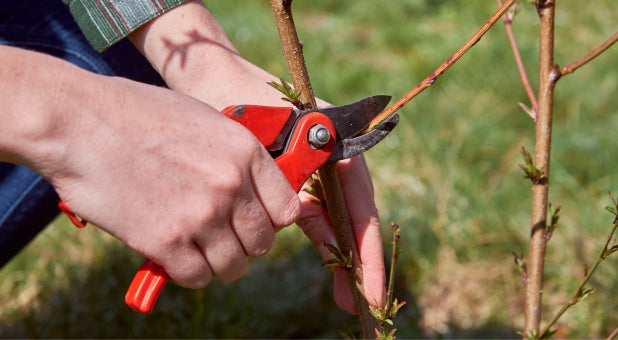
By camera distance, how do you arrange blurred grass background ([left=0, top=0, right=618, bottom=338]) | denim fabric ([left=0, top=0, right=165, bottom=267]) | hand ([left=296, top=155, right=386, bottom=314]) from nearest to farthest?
hand ([left=296, top=155, right=386, bottom=314]) < denim fabric ([left=0, top=0, right=165, bottom=267]) < blurred grass background ([left=0, top=0, right=618, bottom=338])

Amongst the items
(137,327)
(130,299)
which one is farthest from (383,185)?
(130,299)

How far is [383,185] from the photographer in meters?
2.88

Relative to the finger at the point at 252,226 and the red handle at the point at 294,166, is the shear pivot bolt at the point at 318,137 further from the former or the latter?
the finger at the point at 252,226

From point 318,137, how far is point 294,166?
0.06 m

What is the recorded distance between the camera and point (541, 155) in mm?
1300

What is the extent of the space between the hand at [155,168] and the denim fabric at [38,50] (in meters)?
0.75

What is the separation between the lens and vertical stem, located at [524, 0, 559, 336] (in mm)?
1237

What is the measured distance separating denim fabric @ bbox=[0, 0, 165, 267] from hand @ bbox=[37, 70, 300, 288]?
0.75m

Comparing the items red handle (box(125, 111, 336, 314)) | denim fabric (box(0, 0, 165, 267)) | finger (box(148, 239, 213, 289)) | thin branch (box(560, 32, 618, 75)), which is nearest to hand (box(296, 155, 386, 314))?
red handle (box(125, 111, 336, 314))

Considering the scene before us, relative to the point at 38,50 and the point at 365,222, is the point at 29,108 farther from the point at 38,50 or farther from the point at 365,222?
the point at 38,50

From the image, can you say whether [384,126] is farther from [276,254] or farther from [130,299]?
[276,254]

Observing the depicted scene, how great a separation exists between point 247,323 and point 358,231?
Answer: 110cm

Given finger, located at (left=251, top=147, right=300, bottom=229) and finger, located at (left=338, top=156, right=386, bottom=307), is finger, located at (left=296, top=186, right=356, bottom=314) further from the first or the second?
finger, located at (left=251, top=147, right=300, bottom=229)

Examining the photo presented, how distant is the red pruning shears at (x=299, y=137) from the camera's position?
112cm
